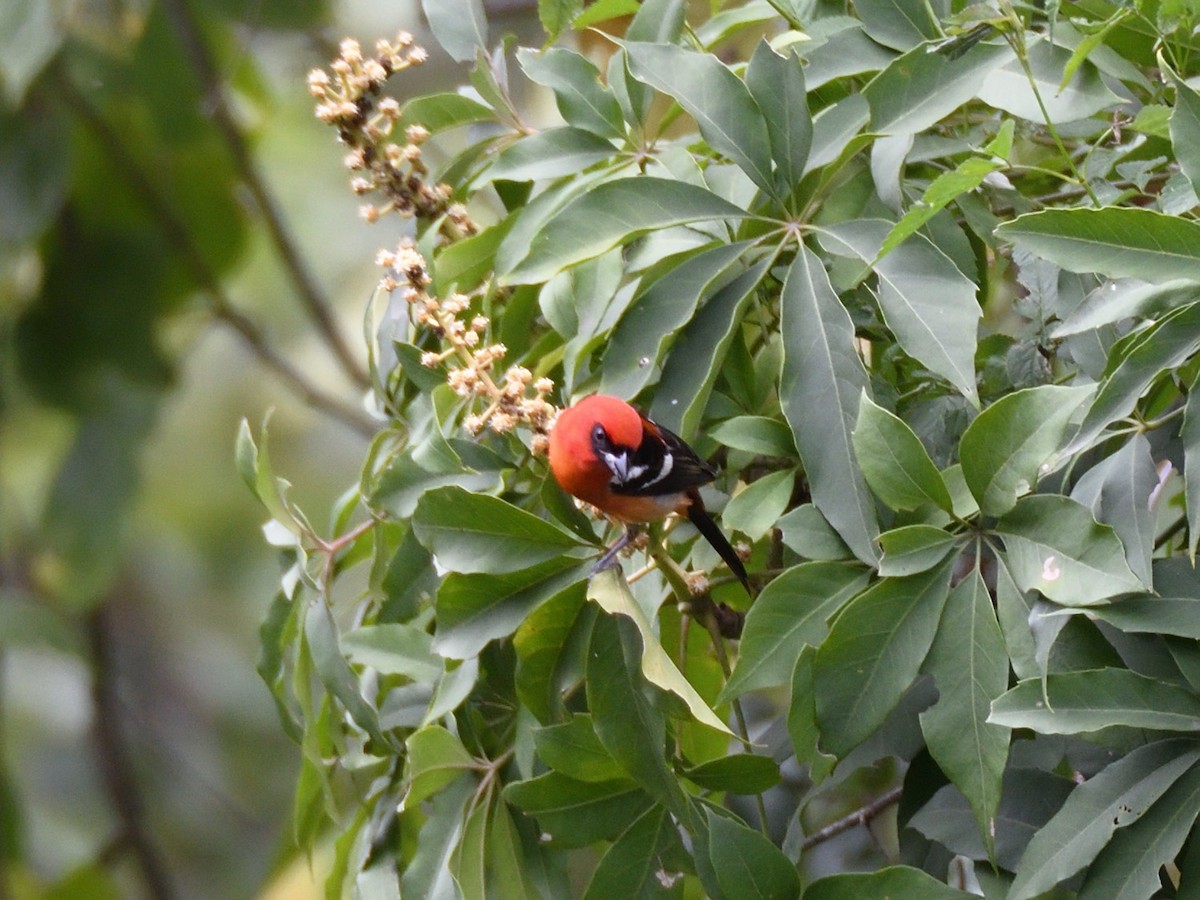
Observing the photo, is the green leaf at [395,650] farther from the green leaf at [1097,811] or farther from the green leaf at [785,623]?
the green leaf at [1097,811]

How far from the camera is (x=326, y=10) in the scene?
2.52m

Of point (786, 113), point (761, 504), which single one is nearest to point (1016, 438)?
point (761, 504)

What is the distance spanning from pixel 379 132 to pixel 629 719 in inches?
21.6

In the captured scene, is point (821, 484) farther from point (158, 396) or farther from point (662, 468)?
point (158, 396)

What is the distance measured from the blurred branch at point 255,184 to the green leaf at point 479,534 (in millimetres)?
1577

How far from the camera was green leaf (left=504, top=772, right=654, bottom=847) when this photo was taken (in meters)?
0.96

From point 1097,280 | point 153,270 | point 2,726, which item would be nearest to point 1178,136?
point 1097,280

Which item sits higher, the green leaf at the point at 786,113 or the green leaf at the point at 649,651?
the green leaf at the point at 786,113

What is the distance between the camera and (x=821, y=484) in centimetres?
90

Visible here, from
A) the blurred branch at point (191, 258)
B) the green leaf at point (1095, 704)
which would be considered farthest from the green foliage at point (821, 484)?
the blurred branch at point (191, 258)

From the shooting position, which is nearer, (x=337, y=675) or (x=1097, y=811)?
(x=1097, y=811)

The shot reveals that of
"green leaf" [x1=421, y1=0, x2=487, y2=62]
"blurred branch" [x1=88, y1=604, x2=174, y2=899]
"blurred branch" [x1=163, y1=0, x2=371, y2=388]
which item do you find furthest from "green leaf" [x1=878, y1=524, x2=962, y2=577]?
"blurred branch" [x1=88, y1=604, x2=174, y2=899]

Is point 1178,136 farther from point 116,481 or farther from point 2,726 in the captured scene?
point 2,726

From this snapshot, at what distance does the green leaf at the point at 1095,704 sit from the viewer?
31.0 inches
